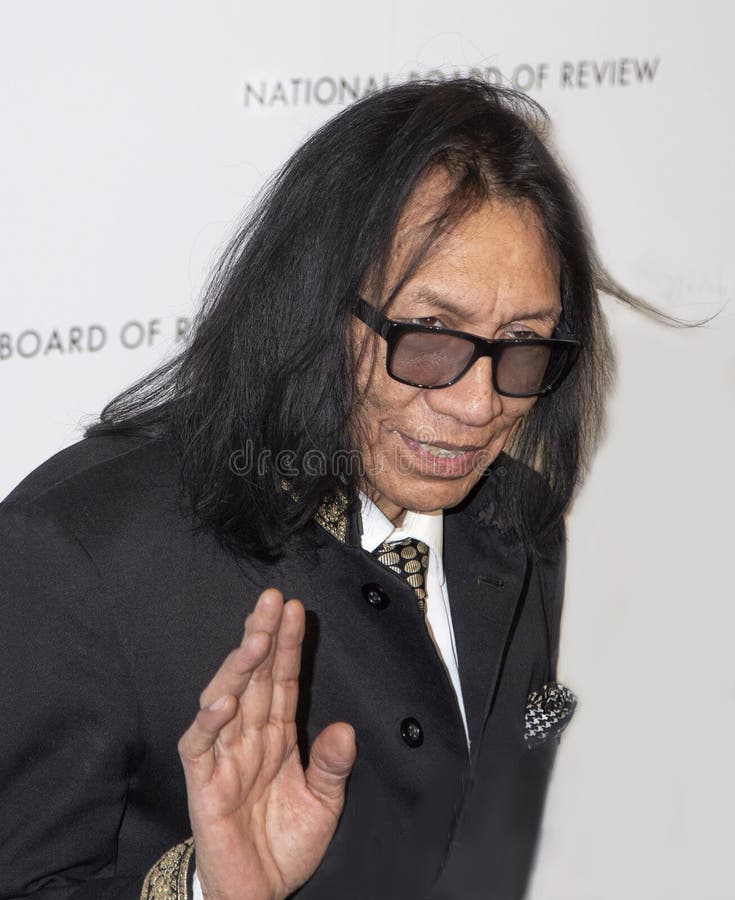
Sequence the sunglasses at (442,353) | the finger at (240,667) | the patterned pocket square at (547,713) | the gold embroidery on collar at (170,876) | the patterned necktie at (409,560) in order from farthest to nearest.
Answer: the patterned pocket square at (547,713), the patterned necktie at (409,560), the sunglasses at (442,353), the gold embroidery on collar at (170,876), the finger at (240,667)

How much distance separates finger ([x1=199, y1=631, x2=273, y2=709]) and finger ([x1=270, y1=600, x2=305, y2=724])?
0.13 feet

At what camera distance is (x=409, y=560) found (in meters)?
1.50

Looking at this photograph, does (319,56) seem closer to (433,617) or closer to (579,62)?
(579,62)

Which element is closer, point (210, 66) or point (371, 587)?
point (371, 587)

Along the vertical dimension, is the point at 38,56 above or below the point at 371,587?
above

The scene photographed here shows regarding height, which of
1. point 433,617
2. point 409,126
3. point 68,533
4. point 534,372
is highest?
point 409,126

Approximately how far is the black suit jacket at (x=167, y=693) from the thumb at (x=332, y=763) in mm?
185

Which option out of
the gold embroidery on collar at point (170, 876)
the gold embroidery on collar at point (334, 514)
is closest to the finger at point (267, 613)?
the gold embroidery on collar at point (170, 876)

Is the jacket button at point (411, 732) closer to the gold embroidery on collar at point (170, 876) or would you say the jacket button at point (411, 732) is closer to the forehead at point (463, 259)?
the gold embroidery on collar at point (170, 876)

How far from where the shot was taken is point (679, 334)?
1695 mm

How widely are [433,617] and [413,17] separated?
90 cm

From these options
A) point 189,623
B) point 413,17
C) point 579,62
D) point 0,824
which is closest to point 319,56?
point 413,17

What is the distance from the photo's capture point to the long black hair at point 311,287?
4.55 feet

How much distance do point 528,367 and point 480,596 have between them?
1.12 ft
